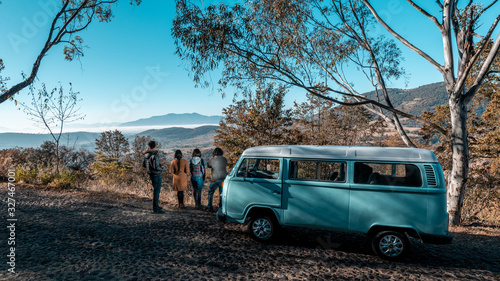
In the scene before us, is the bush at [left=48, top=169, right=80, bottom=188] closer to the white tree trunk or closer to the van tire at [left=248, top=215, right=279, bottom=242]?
the van tire at [left=248, top=215, right=279, bottom=242]

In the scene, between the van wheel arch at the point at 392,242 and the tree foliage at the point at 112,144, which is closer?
the van wheel arch at the point at 392,242

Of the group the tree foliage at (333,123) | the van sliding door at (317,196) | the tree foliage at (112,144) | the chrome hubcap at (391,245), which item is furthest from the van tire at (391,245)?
the tree foliage at (112,144)

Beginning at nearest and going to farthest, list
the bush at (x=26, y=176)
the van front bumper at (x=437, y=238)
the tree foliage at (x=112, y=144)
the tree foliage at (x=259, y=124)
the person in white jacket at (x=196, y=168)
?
the van front bumper at (x=437, y=238) → the person in white jacket at (x=196, y=168) → the bush at (x=26, y=176) → the tree foliage at (x=259, y=124) → the tree foliage at (x=112, y=144)

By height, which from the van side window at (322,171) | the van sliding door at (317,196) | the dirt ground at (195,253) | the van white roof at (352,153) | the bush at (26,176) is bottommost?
the dirt ground at (195,253)

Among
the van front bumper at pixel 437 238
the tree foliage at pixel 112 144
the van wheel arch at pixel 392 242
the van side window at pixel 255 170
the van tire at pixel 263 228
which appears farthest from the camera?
the tree foliage at pixel 112 144

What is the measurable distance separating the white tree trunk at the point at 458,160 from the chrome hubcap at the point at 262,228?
644 centimetres

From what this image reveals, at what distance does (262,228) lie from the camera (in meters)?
5.71

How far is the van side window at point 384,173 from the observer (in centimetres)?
490

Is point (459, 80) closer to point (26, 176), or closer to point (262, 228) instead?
point (262, 228)

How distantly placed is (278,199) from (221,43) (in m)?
7.42

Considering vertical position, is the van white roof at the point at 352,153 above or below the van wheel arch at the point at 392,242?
above

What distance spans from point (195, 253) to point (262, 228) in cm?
151

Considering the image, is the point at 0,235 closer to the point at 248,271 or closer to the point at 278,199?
the point at 248,271

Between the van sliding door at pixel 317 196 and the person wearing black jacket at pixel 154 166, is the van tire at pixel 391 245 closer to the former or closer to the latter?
the van sliding door at pixel 317 196
